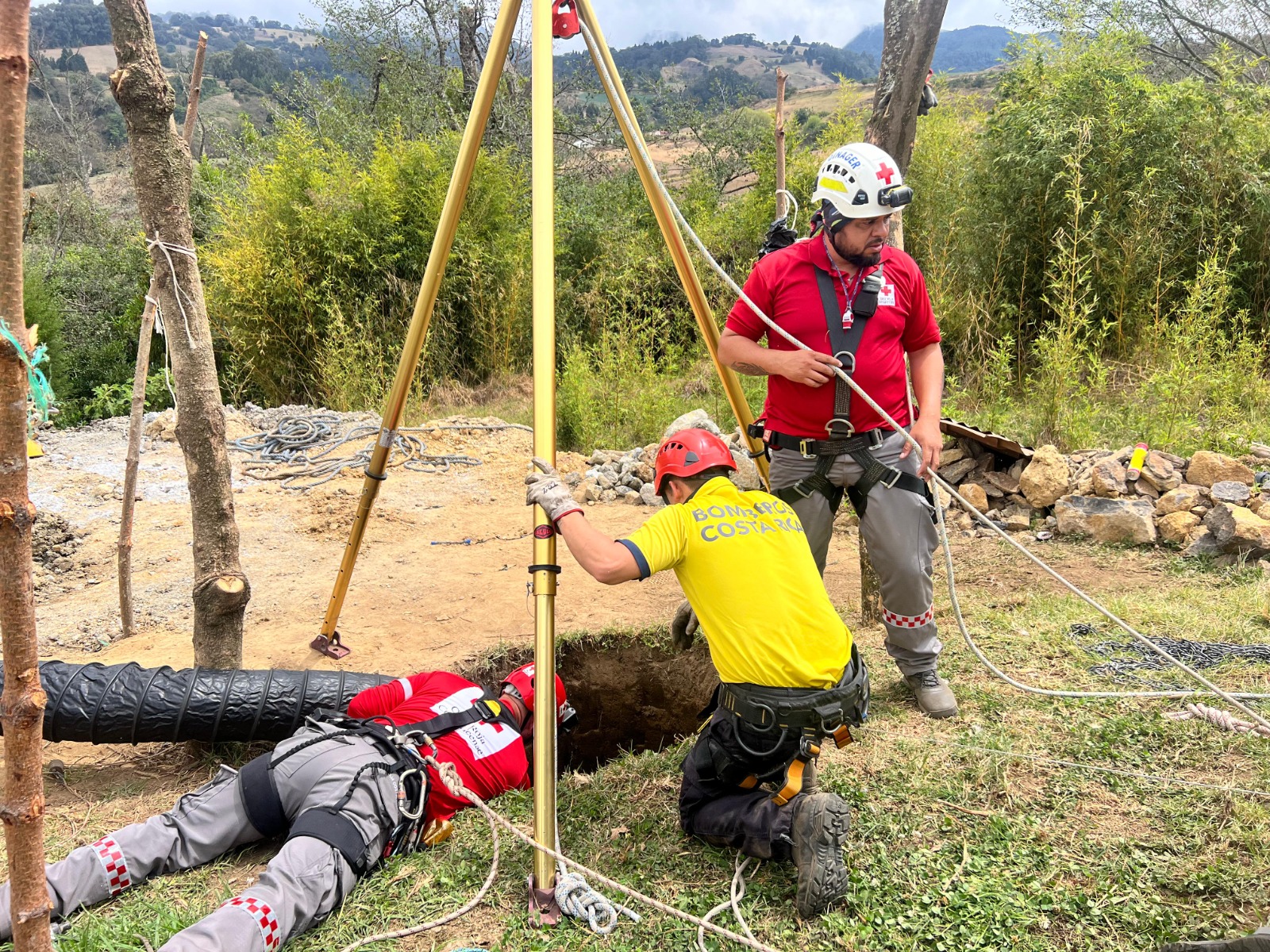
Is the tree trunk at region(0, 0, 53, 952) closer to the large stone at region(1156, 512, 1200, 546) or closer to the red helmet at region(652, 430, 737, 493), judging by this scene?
the red helmet at region(652, 430, 737, 493)

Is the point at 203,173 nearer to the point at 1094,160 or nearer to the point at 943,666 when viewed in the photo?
the point at 1094,160

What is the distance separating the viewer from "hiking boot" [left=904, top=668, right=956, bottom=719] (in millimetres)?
3299

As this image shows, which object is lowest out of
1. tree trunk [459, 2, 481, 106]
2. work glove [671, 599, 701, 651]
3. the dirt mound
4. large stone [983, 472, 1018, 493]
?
the dirt mound

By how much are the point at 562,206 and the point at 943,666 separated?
11653 mm

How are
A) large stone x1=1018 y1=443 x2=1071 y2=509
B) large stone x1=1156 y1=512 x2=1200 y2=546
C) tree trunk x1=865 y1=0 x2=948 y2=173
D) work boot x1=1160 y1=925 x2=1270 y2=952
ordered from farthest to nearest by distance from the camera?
large stone x1=1018 y1=443 x2=1071 y2=509 → large stone x1=1156 y1=512 x2=1200 y2=546 → tree trunk x1=865 y1=0 x2=948 y2=173 → work boot x1=1160 y1=925 x2=1270 y2=952

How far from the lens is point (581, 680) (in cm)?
476

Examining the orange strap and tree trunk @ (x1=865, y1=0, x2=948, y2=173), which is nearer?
the orange strap

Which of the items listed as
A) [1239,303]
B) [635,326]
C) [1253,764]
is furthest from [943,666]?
[1239,303]

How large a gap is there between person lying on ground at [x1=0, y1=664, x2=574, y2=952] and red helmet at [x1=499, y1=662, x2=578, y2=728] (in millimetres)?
197

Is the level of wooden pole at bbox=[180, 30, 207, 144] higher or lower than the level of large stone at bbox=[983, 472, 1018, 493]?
higher

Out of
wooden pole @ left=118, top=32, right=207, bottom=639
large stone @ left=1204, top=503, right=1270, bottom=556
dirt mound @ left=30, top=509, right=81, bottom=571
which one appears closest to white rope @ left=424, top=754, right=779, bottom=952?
wooden pole @ left=118, top=32, right=207, bottom=639

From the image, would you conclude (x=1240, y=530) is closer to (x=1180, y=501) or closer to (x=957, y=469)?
(x=1180, y=501)

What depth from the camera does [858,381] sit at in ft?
10.4

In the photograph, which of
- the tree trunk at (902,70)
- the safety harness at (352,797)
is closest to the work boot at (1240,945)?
the safety harness at (352,797)
